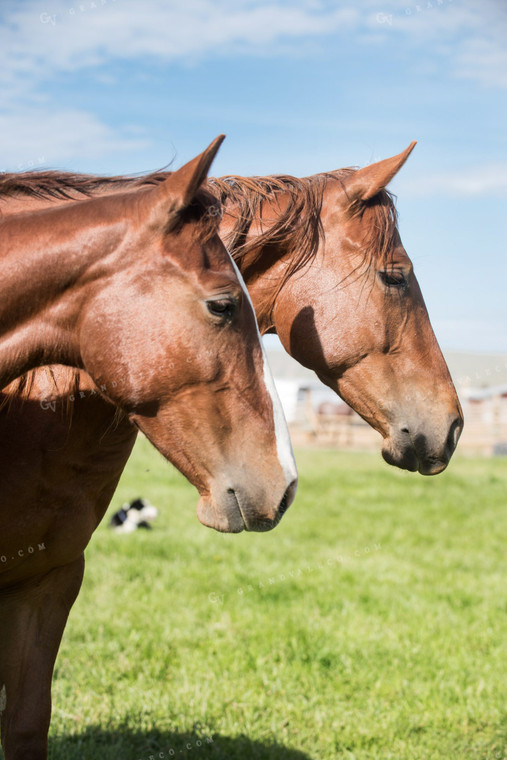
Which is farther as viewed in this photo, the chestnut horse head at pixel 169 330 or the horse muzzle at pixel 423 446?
the horse muzzle at pixel 423 446

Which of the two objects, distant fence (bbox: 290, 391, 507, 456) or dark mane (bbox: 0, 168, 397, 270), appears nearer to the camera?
dark mane (bbox: 0, 168, 397, 270)

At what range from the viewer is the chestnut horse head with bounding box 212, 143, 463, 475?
3.17m

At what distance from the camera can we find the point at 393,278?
3.25 meters

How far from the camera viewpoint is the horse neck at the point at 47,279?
2.09 meters

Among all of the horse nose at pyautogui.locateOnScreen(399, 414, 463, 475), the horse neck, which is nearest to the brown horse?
the horse nose at pyautogui.locateOnScreen(399, 414, 463, 475)

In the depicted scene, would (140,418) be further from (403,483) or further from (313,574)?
(403,483)

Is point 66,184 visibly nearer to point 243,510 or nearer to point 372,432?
point 243,510

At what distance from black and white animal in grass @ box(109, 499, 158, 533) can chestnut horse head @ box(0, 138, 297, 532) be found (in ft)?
21.0

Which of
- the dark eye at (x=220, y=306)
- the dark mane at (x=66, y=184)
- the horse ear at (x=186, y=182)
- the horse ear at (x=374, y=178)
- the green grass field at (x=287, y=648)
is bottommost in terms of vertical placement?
the green grass field at (x=287, y=648)

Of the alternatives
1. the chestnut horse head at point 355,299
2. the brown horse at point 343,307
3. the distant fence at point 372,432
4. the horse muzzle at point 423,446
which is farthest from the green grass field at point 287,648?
the distant fence at point 372,432

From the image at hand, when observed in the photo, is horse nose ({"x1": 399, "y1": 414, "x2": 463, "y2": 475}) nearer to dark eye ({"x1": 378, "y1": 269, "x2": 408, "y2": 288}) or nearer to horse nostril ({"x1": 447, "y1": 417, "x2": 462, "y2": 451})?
horse nostril ({"x1": 447, "y1": 417, "x2": 462, "y2": 451})

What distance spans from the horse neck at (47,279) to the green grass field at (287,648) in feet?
4.79

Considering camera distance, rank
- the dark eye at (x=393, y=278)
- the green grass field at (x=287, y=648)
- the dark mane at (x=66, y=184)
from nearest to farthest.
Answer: the dark mane at (x=66, y=184) < the dark eye at (x=393, y=278) < the green grass field at (x=287, y=648)

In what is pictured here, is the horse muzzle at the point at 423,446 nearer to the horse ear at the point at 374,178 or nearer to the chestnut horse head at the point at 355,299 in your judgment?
the chestnut horse head at the point at 355,299
